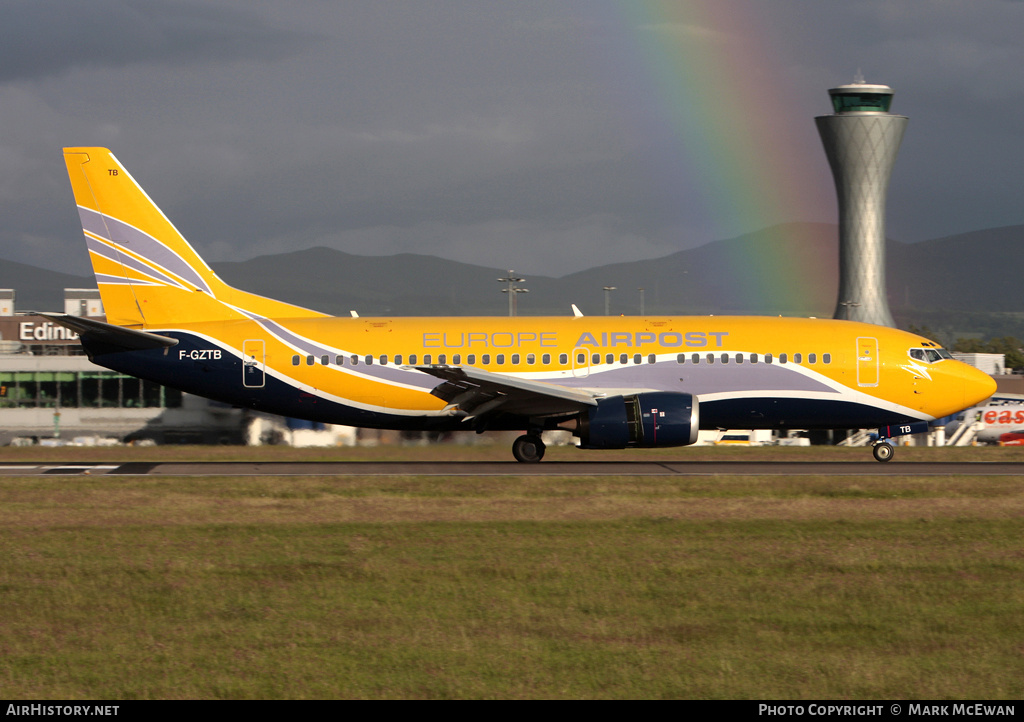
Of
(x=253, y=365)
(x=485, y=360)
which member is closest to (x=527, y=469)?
(x=485, y=360)

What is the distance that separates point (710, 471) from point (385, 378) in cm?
980

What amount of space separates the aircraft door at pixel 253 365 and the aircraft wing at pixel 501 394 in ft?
16.9

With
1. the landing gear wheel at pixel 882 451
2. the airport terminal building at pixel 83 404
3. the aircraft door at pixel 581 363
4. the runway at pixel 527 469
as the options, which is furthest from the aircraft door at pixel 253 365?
the airport terminal building at pixel 83 404

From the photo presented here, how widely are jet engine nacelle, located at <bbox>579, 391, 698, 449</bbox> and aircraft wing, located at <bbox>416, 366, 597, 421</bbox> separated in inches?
25.4

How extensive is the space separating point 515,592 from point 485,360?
1831cm

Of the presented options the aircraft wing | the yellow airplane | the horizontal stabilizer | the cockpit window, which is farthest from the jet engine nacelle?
the horizontal stabilizer

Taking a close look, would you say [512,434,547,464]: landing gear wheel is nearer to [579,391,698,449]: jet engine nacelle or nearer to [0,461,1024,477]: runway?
[0,461,1024,477]: runway

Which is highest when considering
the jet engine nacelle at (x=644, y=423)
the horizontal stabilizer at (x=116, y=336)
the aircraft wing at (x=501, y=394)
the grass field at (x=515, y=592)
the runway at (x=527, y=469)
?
the horizontal stabilizer at (x=116, y=336)

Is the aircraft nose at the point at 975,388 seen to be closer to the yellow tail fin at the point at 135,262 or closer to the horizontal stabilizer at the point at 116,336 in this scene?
the yellow tail fin at the point at 135,262

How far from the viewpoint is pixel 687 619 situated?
12500 millimetres

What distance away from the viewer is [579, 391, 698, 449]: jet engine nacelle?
29.2 metres

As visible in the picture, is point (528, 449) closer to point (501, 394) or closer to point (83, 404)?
point (501, 394)

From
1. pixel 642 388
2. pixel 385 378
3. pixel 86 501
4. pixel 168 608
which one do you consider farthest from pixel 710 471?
pixel 168 608

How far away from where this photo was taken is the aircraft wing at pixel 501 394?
2953 centimetres
